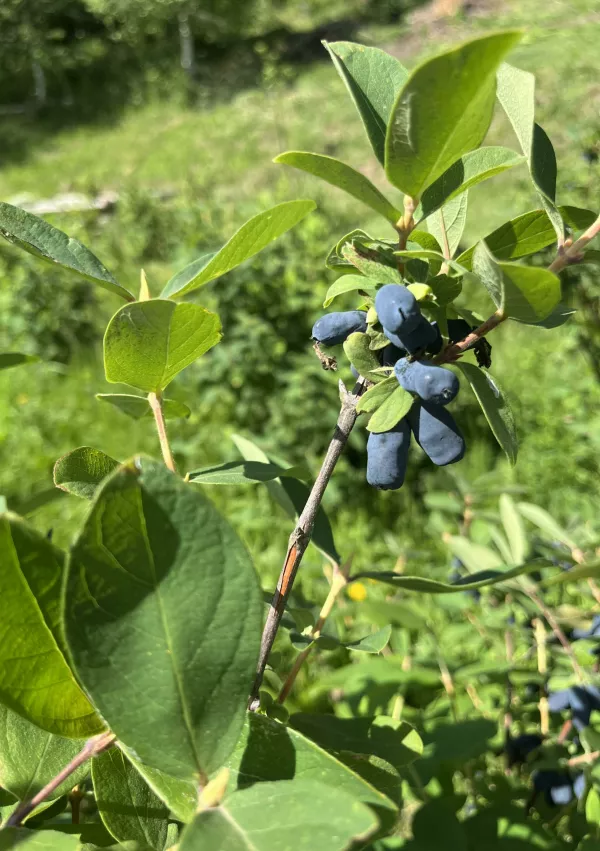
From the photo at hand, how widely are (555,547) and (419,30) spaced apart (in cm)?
1154

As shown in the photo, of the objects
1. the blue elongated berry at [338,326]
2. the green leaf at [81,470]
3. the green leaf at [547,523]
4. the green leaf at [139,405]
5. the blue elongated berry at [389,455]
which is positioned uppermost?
the blue elongated berry at [338,326]

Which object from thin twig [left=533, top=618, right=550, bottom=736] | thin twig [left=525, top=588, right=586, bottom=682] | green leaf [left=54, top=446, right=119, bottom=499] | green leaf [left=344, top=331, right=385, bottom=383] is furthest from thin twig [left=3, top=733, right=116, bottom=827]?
thin twig [left=533, top=618, right=550, bottom=736]

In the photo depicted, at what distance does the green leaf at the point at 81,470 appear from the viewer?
46cm

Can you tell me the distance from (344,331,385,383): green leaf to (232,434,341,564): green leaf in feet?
0.68

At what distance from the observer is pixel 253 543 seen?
242 centimetres

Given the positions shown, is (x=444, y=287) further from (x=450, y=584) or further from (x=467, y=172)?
(x=450, y=584)

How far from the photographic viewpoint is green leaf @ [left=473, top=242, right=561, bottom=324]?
34 cm

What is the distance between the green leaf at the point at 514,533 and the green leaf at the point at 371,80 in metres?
0.66

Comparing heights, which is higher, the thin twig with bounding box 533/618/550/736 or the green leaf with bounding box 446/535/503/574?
the green leaf with bounding box 446/535/503/574

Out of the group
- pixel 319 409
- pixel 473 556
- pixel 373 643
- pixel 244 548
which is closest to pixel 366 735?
pixel 373 643

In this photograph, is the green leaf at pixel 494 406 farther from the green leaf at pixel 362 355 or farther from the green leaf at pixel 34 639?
the green leaf at pixel 34 639

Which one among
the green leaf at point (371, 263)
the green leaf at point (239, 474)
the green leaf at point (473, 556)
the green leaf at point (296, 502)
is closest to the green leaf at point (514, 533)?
the green leaf at point (473, 556)

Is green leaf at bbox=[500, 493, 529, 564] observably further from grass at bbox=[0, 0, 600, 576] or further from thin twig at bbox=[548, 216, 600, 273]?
thin twig at bbox=[548, 216, 600, 273]

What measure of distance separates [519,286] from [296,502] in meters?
0.34
